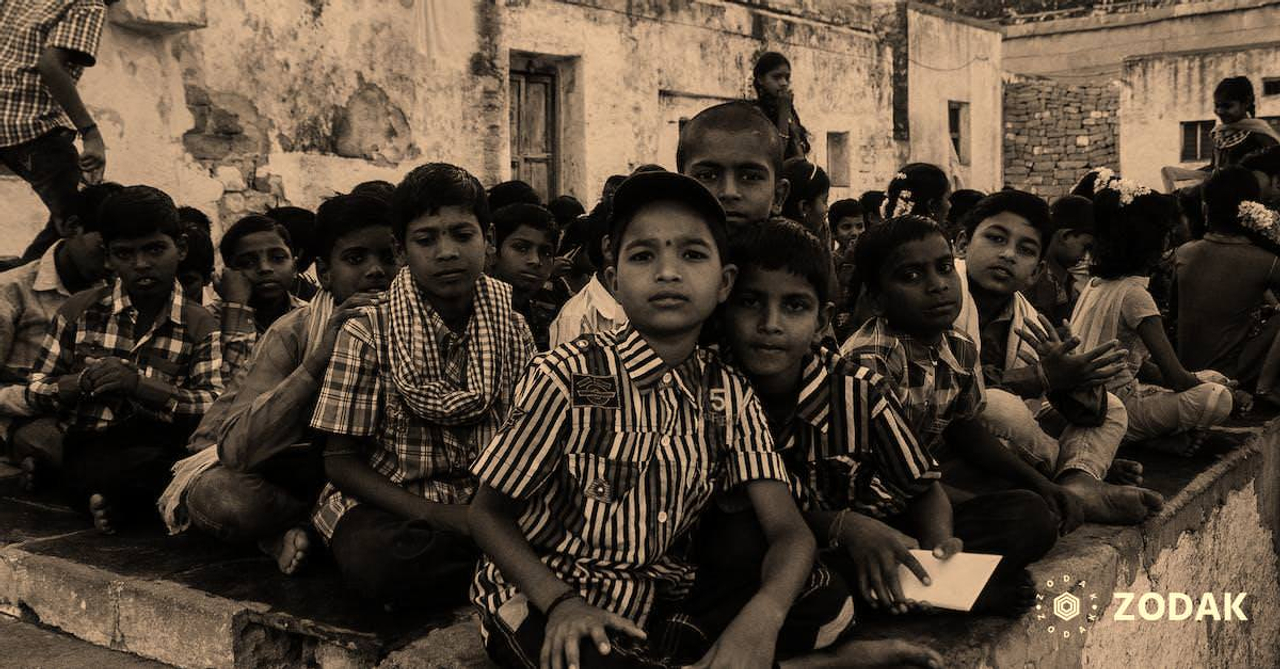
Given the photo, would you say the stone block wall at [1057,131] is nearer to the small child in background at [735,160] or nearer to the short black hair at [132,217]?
the small child in background at [735,160]

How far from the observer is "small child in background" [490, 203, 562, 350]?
455cm

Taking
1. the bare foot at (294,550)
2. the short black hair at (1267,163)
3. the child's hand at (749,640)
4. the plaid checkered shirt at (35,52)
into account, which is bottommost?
the bare foot at (294,550)

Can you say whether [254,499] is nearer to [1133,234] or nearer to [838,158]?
[1133,234]

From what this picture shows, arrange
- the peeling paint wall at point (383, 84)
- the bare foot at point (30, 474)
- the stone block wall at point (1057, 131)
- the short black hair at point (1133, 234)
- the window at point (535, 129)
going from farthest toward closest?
1. the stone block wall at point (1057, 131)
2. the window at point (535, 129)
3. the peeling paint wall at point (383, 84)
4. the short black hair at point (1133, 234)
5. the bare foot at point (30, 474)

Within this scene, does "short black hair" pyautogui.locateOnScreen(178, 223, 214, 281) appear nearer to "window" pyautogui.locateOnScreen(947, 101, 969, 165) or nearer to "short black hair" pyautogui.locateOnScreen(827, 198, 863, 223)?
"short black hair" pyautogui.locateOnScreen(827, 198, 863, 223)

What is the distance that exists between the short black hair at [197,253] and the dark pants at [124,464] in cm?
110

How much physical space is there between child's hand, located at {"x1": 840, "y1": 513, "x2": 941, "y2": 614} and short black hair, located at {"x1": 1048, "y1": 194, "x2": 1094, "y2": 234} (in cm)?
346

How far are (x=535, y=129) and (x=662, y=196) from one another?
8607 mm

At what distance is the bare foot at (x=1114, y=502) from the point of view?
333cm

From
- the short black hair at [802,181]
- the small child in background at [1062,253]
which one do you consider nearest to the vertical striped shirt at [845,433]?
the short black hair at [802,181]

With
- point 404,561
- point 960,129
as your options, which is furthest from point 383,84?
point 960,129

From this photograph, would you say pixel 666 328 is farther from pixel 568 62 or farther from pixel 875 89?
pixel 875 89

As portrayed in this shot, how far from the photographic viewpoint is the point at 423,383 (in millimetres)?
2758

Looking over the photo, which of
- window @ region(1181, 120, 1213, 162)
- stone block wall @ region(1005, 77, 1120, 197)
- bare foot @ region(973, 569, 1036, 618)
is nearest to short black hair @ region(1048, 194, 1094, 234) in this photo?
bare foot @ region(973, 569, 1036, 618)
